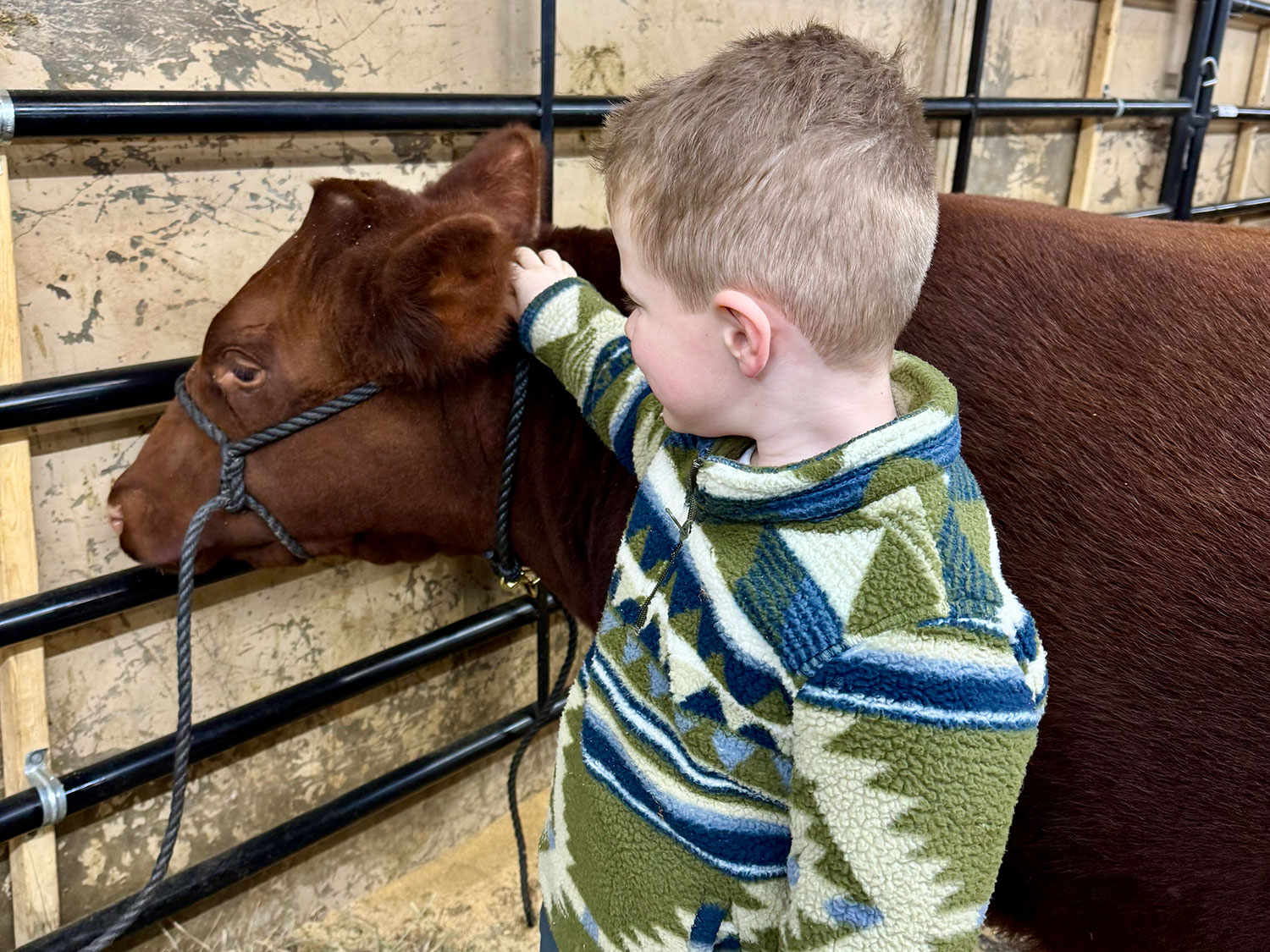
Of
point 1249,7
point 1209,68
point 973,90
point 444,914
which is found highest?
point 1249,7

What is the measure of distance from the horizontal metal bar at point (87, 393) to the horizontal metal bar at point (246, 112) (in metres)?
0.37

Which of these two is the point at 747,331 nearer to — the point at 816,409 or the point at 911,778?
the point at 816,409

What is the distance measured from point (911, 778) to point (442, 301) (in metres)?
0.95

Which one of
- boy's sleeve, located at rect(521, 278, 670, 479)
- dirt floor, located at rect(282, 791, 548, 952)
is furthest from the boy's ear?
dirt floor, located at rect(282, 791, 548, 952)

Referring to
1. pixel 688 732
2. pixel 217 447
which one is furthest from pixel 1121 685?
pixel 217 447

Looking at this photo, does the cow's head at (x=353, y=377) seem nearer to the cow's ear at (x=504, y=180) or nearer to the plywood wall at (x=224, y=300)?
the cow's ear at (x=504, y=180)

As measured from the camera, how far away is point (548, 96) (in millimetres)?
2037

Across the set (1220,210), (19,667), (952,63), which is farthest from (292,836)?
(1220,210)

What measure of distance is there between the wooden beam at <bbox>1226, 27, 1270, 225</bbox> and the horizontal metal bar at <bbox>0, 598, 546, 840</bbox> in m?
4.73

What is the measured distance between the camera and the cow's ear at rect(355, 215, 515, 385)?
1.38 meters

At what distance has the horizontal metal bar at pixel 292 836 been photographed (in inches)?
73.0

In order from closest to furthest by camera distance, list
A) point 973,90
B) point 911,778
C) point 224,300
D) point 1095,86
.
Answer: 1. point 911,778
2. point 224,300
3. point 973,90
4. point 1095,86

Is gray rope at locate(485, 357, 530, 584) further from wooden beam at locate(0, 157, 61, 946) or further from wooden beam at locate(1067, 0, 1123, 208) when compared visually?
wooden beam at locate(1067, 0, 1123, 208)

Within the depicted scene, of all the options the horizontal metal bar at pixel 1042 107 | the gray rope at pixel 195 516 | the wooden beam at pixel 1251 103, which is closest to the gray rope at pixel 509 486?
the gray rope at pixel 195 516
